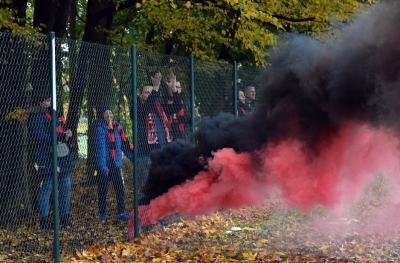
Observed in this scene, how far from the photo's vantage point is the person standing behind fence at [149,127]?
862cm

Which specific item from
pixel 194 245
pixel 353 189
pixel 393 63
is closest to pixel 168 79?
pixel 194 245

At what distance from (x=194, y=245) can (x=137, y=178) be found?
121cm

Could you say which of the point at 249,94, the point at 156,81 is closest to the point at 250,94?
the point at 249,94

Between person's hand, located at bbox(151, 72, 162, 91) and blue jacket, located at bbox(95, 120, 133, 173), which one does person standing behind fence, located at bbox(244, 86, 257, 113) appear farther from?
blue jacket, located at bbox(95, 120, 133, 173)

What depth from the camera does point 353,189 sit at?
744cm

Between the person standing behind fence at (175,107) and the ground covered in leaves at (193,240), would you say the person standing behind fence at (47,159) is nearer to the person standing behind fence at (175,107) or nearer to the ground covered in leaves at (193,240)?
the ground covered in leaves at (193,240)

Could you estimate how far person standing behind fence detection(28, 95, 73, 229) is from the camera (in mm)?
7152

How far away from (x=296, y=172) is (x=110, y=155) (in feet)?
8.95

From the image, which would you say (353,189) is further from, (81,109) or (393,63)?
(81,109)

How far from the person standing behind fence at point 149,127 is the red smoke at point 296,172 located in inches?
34.8

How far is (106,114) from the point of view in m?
A: 8.20

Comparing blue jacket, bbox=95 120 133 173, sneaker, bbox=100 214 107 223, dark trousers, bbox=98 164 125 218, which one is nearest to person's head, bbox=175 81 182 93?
blue jacket, bbox=95 120 133 173

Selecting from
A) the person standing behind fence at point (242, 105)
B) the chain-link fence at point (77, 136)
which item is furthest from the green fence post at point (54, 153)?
the person standing behind fence at point (242, 105)

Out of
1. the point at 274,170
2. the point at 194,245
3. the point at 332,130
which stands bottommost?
the point at 194,245
